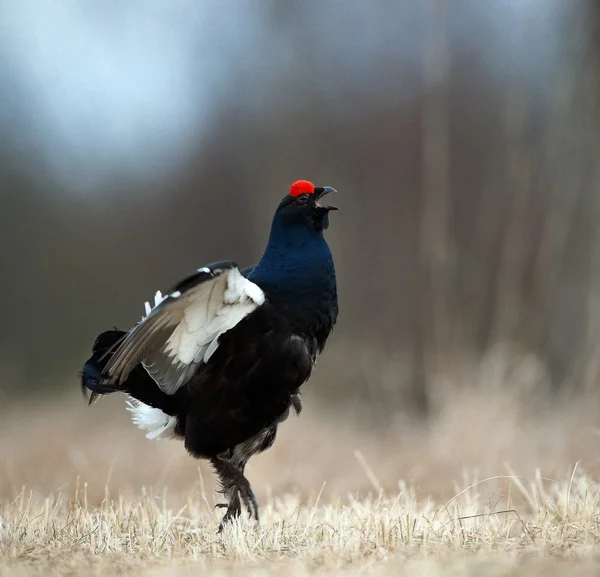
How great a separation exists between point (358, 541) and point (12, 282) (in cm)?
810

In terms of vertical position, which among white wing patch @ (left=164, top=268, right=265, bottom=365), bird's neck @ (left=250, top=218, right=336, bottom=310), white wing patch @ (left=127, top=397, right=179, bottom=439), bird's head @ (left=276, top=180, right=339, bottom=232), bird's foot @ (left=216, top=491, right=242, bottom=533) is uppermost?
bird's head @ (left=276, top=180, right=339, bottom=232)

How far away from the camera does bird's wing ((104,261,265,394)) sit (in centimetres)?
285

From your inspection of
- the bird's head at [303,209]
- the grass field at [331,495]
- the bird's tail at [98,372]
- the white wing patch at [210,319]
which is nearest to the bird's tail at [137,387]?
the bird's tail at [98,372]

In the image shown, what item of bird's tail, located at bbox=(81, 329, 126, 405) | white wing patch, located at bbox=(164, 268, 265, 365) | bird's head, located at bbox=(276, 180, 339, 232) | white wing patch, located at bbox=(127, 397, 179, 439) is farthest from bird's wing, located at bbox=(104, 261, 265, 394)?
bird's head, located at bbox=(276, 180, 339, 232)

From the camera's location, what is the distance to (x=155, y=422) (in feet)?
11.6

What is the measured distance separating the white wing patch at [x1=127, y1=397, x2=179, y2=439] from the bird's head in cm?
85

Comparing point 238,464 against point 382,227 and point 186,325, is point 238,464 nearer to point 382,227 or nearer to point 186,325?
point 186,325

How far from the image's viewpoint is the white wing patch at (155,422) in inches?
137

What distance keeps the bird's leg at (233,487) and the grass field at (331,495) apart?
0.09 meters

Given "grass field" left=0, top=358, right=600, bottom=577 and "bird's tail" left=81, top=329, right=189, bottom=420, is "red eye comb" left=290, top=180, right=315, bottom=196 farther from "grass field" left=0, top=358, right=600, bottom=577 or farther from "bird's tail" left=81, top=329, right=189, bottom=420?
"grass field" left=0, top=358, right=600, bottom=577

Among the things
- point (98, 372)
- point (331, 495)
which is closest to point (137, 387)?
point (98, 372)

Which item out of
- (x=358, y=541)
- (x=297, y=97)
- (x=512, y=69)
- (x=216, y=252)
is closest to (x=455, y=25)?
(x=512, y=69)

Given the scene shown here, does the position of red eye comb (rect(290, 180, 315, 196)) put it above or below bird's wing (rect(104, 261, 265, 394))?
above

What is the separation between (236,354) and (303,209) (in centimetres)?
64
